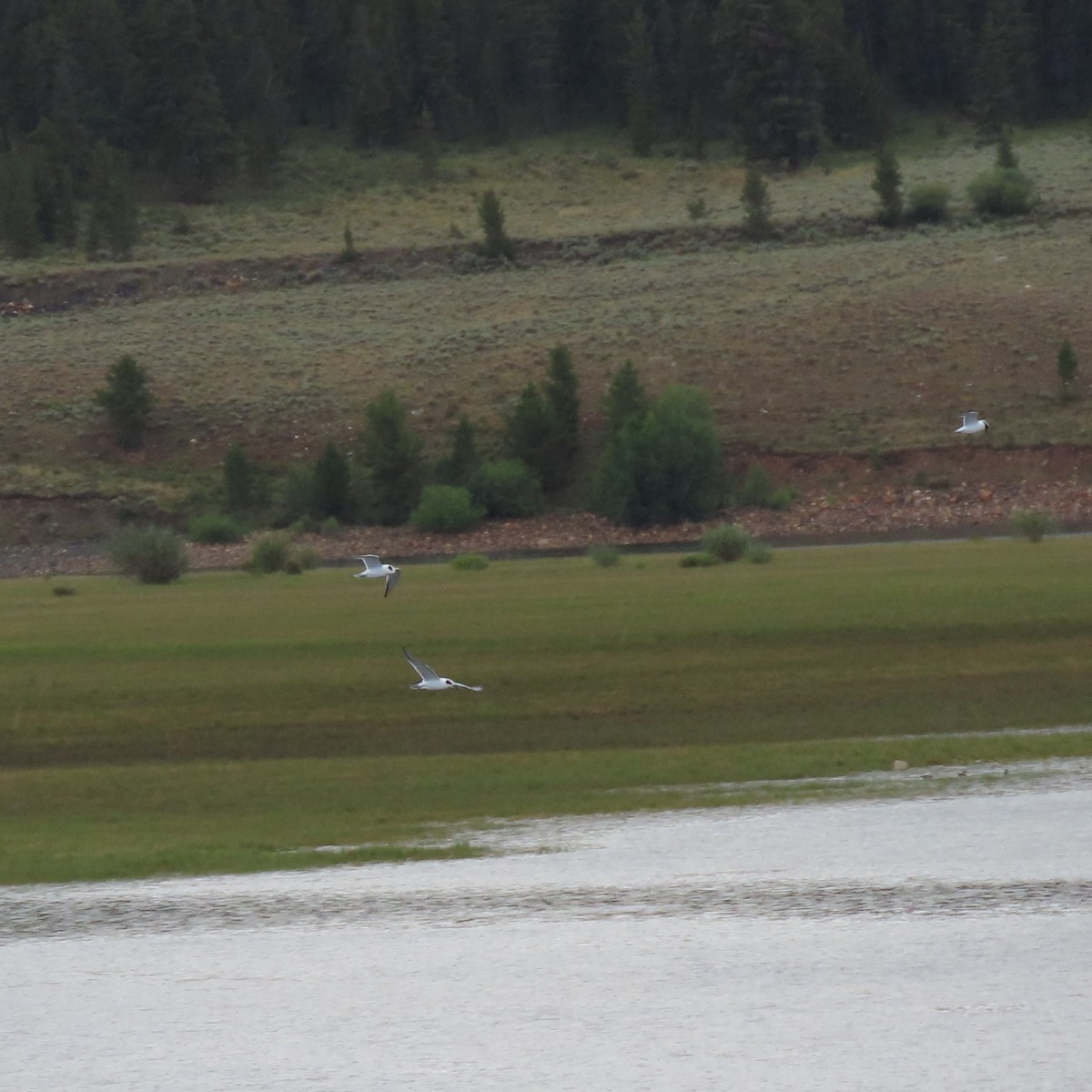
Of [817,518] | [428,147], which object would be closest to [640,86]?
[428,147]

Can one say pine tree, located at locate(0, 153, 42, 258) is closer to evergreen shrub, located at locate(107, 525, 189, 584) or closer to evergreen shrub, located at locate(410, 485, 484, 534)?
→ evergreen shrub, located at locate(410, 485, 484, 534)

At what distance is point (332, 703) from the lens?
2555cm

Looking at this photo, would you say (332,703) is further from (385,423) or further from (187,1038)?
(385,423)

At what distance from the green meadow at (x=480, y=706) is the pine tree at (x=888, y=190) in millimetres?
66761

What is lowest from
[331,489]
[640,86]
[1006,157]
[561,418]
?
[331,489]

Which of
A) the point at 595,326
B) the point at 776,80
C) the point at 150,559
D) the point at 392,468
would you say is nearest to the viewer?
the point at 150,559

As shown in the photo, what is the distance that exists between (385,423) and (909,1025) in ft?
196

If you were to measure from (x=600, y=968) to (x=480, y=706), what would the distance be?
42.9 feet

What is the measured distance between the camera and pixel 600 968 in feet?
39.9

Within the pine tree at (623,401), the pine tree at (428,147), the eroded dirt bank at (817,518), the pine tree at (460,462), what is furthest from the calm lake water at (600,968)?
the pine tree at (428,147)

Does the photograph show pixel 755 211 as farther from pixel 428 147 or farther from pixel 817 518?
pixel 817 518

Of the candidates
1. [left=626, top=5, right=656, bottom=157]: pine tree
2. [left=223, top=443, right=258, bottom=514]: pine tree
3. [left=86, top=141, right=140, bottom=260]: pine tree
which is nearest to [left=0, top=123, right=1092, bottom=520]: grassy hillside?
[left=86, top=141, right=140, bottom=260]: pine tree

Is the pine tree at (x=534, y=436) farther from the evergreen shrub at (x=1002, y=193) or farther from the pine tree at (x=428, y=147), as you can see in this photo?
the pine tree at (x=428, y=147)

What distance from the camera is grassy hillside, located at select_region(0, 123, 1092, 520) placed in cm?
7562
